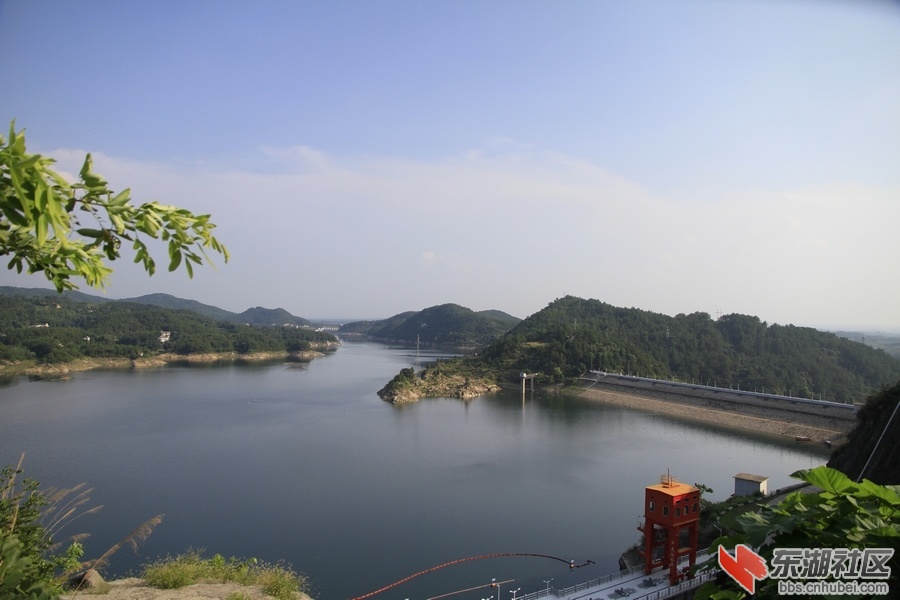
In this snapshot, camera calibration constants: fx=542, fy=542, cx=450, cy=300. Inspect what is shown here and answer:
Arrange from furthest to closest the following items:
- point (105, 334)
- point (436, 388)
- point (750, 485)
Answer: point (105, 334) < point (436, 388) < point (750, 485)

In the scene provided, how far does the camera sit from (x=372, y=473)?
1272cm

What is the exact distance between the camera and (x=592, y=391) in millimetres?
28203

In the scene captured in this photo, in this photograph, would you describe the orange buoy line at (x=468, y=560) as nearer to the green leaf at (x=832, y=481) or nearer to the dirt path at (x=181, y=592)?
the dirt path at (x=181, y=592)

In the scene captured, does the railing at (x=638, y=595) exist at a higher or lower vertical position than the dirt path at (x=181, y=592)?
lower

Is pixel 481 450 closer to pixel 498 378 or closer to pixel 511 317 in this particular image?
pixel 498 378

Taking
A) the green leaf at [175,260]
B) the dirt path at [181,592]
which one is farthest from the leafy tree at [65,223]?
the dirt path at [181,592]

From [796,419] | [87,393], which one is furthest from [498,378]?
[87,393]

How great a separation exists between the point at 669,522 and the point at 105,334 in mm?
45587

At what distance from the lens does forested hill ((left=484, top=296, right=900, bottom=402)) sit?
2859 centimetres

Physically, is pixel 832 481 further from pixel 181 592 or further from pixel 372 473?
pixel 372 473

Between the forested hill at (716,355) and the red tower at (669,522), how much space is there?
Answer: 24.0 meters

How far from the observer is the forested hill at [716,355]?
28594 mm

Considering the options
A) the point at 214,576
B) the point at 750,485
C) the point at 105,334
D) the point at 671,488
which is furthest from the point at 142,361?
the point at 671,488

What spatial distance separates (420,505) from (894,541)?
10.1m
